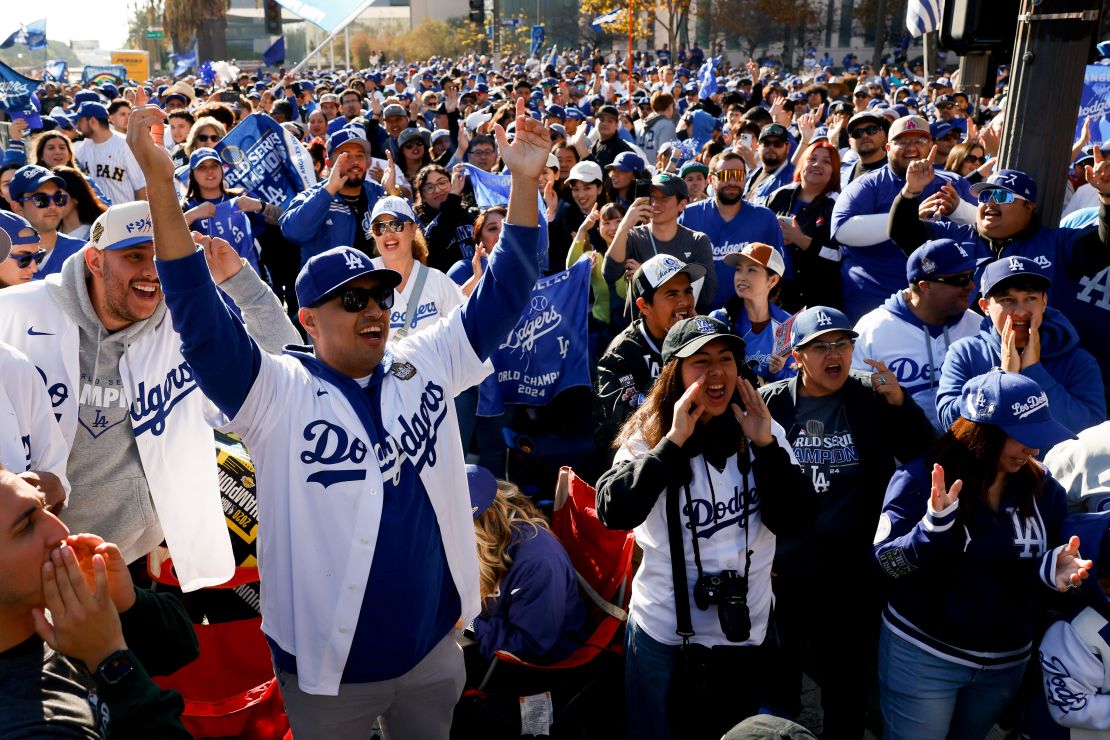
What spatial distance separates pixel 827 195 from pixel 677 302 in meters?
3.25

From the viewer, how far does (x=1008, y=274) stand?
4156mm

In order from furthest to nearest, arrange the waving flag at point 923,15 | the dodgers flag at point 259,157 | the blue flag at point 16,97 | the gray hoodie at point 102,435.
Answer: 1. the blue flag at point 16,97
2. the dodgers flag at point 259,157
3. the waving flag at point 923,15
4. the gray hoodie at point 102,435

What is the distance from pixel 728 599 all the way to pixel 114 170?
9.06 metres

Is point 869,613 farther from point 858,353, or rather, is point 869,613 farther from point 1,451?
point 1,451

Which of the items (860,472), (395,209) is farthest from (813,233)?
(860,472)

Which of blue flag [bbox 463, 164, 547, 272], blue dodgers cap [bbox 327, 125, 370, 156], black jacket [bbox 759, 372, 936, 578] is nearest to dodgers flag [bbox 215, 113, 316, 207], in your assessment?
blue dodgers cap [bbox 327, 125, 370, 156]

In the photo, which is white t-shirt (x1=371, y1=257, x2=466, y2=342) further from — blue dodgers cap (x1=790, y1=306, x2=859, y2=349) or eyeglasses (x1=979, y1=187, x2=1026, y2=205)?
eyeglasses (x1=979, y1=187, x2=1026, y2=205)

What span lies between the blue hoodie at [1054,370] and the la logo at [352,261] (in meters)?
2.43

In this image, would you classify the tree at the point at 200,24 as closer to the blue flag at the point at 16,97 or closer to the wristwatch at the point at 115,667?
the blue flag at the point at 16,97

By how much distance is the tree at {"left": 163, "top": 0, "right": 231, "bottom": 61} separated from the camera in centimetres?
5569

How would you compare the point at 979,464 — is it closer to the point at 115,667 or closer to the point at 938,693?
the point at 938,693

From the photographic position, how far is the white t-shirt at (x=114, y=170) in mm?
10055

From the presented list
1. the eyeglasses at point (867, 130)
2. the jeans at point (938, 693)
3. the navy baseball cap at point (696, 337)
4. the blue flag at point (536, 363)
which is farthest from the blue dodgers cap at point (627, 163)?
the jeans at point (938, 693)

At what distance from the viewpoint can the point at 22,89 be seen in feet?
46.5
